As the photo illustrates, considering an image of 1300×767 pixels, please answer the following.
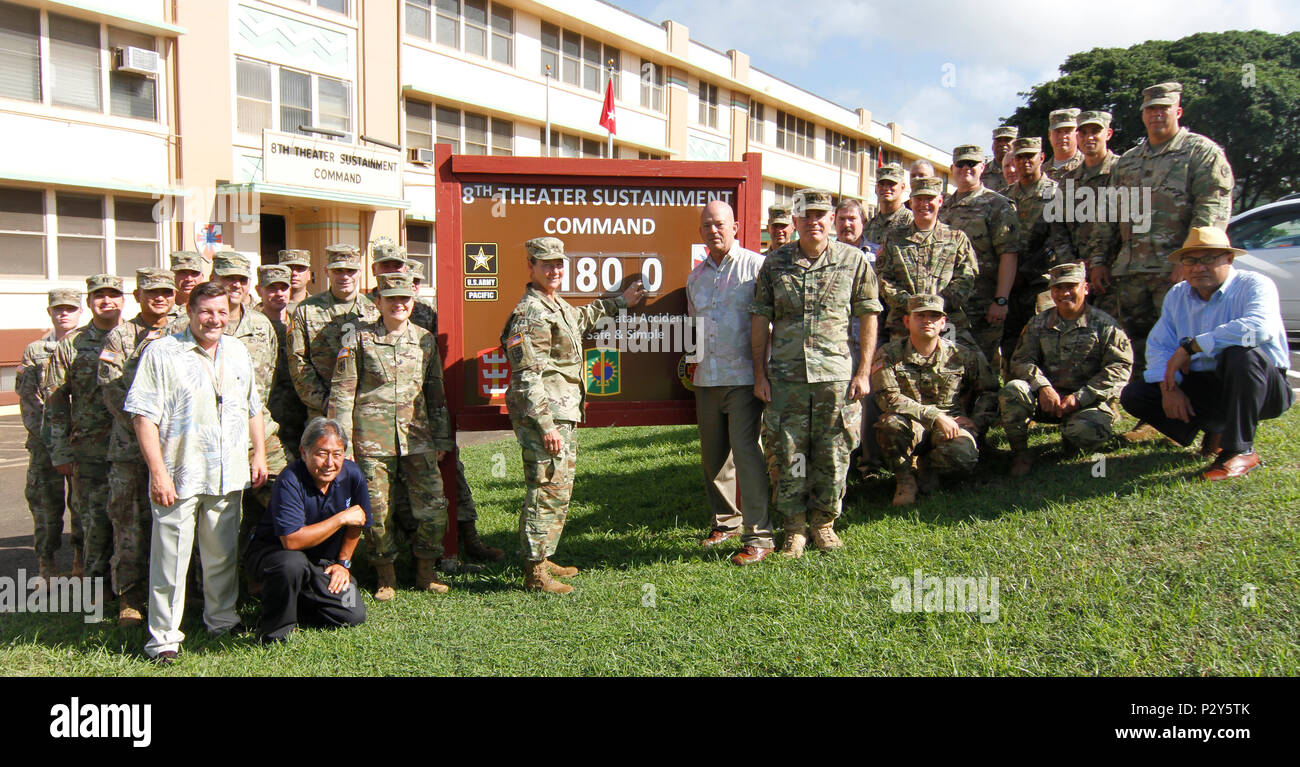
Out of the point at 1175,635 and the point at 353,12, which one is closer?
the point at 1175,635

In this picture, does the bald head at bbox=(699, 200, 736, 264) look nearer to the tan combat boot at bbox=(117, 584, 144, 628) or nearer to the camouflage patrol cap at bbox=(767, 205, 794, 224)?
the camouflage patrol cap at bbox=(767, 205, 794, 224)

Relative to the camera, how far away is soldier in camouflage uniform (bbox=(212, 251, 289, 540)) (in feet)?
16.8

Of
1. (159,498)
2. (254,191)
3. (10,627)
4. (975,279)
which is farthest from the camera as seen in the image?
(254,191)

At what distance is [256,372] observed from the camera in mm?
5277

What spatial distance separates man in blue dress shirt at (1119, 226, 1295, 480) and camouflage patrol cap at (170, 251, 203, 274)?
20.3 ft

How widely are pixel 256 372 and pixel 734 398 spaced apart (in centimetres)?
305

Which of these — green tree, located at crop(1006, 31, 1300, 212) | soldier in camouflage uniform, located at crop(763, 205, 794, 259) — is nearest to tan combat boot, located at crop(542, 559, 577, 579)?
soldier in camouflage uniform, located at crop(763, 205, 794, 259)

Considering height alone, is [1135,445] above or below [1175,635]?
above

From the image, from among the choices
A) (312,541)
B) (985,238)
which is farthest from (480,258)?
(985,238)

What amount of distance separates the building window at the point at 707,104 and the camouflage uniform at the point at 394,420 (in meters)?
26.6

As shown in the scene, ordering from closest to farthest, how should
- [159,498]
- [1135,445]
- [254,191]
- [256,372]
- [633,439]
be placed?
[159,498]
[256,372]
[1135,445]
[633,439]
[254,191]

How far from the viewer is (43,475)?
235 inches
